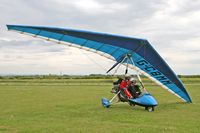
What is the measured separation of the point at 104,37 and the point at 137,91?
8.81 ft

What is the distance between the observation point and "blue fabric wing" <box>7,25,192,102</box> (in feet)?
36.2

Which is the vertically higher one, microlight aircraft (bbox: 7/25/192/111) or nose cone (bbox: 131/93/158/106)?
microlight aircraft (bbox: 7/25/192/111)

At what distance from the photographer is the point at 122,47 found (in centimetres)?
1257

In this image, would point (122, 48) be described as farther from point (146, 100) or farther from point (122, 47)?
point (146, 100)

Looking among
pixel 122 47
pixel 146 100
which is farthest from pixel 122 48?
pixel 146 100

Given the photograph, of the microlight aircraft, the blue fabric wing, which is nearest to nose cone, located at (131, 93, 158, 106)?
the microlight aircraft

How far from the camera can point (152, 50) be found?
12.3 m

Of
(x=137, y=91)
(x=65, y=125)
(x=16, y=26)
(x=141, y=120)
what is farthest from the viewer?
(x=137, y=91)

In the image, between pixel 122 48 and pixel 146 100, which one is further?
pixel 122 48

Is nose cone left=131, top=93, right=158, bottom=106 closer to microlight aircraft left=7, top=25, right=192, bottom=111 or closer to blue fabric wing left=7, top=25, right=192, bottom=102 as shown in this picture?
microlight aircraft left=7, top=25, right=192, bottom=111

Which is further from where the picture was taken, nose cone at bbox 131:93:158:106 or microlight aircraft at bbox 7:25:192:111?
nose cone at bbox 131:93:158:106

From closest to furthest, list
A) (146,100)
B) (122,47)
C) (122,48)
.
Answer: (146,100) → (122,47) → (122,48)

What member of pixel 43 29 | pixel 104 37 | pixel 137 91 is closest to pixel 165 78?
pixel 137 91

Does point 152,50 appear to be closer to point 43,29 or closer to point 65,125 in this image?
point 43,29
